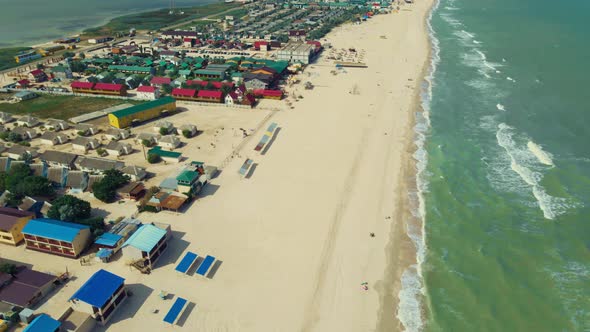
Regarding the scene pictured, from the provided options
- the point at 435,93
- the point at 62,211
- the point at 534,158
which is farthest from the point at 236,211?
the point at 435,93

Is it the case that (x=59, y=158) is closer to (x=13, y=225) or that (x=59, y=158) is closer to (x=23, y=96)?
(x=13, y=225)

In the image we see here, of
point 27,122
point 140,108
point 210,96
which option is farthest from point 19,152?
point 210,96

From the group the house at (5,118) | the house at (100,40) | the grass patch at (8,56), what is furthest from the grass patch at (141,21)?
the house at (5,118)

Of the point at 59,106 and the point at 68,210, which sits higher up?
the point at 59,106

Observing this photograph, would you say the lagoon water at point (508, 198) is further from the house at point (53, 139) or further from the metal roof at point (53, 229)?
the house at point (53, 139)

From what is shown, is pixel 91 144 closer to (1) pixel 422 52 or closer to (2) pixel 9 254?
(2) pixel 9 254

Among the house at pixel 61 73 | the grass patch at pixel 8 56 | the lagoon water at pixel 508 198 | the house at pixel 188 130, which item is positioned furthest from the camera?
the grass patch at pixel 8 56
